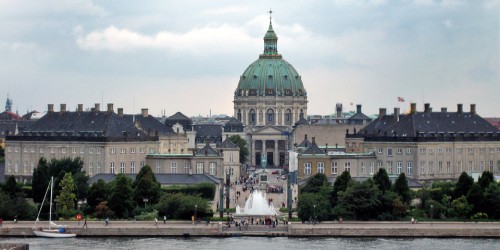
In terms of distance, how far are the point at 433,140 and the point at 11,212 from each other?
46.0 meters

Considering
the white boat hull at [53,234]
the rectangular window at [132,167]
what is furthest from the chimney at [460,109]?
the white boat hull at [53,234]

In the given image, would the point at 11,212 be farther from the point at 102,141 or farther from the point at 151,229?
the point at 102,141

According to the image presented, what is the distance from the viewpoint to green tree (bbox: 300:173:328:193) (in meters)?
128

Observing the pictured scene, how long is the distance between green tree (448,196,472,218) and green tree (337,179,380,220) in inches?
197

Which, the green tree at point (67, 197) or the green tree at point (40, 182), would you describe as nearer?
the green tree at point (67, 197)

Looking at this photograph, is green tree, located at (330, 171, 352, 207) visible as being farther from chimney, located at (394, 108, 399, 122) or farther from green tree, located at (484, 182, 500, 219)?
chimney, located at (394, 108, 399, 122)

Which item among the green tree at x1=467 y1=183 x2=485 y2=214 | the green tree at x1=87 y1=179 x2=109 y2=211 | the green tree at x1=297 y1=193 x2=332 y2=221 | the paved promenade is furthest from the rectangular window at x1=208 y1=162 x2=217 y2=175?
the paved promenade

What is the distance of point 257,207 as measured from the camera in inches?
4727

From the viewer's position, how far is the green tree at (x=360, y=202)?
371 feet

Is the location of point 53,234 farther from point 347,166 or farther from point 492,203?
point 347,166

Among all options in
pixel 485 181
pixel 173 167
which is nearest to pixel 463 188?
pixel 485 181

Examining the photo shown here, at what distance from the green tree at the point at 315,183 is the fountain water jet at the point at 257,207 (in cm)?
311

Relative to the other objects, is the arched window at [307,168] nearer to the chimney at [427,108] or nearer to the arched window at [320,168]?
the arched window at [320,168]

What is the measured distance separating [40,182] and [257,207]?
15705 millimetres
